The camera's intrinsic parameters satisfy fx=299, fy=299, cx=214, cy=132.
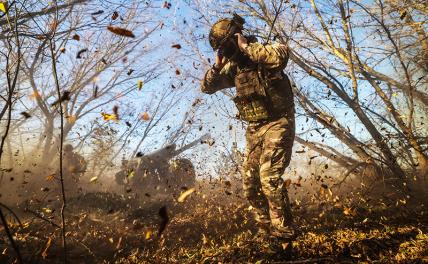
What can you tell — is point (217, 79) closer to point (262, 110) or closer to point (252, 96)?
point (252, 96)

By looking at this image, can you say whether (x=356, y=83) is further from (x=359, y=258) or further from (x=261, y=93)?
(x=359, y=258)

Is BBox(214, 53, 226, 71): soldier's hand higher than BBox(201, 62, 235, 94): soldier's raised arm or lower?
higher

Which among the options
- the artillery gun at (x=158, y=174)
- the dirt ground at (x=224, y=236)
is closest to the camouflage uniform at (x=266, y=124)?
the dirt ground at (x=224, y=236)

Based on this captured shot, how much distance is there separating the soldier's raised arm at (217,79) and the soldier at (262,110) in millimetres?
25

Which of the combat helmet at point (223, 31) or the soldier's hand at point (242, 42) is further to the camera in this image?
the combat helmet at point (223, 31)

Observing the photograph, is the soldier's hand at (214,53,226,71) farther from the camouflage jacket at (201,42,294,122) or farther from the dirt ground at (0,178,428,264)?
the dirt ground at (0,178,428,264)

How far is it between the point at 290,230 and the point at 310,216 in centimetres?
230

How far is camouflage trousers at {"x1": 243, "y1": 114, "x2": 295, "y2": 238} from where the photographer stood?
342cm

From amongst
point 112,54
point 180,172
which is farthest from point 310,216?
point 112,54

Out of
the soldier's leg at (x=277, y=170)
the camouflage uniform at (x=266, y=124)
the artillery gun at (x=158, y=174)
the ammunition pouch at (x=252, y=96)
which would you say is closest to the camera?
the soldier's leg at (x=277, y=170)

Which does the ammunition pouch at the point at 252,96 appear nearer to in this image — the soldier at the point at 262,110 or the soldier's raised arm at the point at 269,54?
the soldier at the point at 262,110

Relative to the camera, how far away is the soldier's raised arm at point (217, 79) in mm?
4340

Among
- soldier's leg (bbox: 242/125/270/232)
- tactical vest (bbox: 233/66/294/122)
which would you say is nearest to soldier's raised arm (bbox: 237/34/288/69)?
tactical vest (bbox: 233/66/294/122)

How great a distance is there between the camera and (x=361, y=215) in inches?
190
